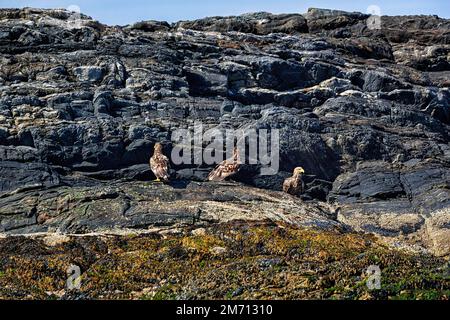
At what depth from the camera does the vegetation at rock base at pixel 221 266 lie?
2130 centimetres

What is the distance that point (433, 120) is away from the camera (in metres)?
38.9

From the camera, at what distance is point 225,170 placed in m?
32.8

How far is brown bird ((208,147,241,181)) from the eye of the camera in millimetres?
32625

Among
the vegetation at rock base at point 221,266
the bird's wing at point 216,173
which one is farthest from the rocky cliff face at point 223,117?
the vegetation at rock base at point 221,266

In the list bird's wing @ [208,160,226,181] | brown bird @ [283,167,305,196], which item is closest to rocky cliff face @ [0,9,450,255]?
bird's wing @ [208,160,226,181]

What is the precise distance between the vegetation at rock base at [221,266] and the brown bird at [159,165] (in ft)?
16.5

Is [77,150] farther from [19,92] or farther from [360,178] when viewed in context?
[360,178]

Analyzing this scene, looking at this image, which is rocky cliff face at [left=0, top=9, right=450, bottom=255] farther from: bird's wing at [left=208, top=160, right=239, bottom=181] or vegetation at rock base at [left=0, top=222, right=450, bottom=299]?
vegetation at rock base at [left=0, top=222, right=450, bottom=299]

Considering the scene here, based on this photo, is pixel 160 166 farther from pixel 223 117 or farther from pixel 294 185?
pixel 223 117

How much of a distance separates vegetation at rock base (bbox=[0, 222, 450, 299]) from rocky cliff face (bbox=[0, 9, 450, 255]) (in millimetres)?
1882

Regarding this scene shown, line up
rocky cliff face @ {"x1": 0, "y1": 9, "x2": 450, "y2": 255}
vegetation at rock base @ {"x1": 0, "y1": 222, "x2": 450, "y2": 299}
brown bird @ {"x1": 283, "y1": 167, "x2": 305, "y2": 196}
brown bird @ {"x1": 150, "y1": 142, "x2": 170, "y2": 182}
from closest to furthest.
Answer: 1. vegetation at rock base @ {"x1": 0, "y1": 222, "x2": 450, "y2": 299}
2. rocky cliff face @ {"x1": 0, "y1": 9, "x2": 450, "y2": 255}
3. brown bird @ {"x1": 150, "y1": 142, "x2": 170, "y2": 182}
4. brown bird @ {"x1": 283, "y1": 167, "x2": 305, "y2": 196}

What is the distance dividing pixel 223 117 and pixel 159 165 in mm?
5419
